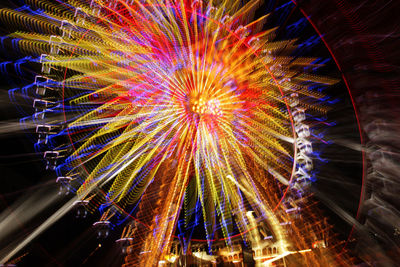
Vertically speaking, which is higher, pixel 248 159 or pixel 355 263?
pixel 248 159

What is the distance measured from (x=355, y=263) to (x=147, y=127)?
7.58m

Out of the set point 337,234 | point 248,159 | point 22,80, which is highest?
point 22,80

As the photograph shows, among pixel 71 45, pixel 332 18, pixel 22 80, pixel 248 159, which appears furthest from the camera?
pixel 248 159

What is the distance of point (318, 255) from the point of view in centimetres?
798

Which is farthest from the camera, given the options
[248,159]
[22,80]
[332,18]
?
[248,159]

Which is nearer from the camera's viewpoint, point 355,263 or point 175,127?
point 355,263

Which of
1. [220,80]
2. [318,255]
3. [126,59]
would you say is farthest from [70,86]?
[318,255]

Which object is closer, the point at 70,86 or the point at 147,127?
the point at 70,86

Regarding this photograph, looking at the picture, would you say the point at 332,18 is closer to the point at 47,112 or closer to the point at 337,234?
the point at 337,234

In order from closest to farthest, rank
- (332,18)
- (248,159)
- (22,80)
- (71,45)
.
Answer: (332,18)
(71,45)
(22,80)
(248,159)

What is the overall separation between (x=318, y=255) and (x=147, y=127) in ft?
24.1

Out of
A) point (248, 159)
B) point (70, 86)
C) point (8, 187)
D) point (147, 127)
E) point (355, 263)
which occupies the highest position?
point (70, 86)

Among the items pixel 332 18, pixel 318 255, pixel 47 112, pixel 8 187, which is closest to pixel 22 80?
pixel 47 112

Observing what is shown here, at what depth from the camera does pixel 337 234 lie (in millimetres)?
8211
